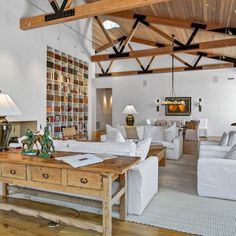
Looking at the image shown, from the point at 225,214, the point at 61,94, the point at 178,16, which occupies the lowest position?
the point at 225,214

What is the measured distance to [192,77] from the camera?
10.8 meters

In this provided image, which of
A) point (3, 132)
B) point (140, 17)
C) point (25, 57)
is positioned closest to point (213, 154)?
point (3, 132)

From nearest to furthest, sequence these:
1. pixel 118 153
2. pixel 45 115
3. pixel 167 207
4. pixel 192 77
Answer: pixel 118 153
pixel 167 207
pixel 45 115
pixel 192 77

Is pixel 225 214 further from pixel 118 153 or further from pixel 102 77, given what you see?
pixel 102 77

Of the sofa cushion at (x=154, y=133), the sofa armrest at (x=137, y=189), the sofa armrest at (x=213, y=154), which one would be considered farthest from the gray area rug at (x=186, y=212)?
the sofa cushion at (x=154, y=133)

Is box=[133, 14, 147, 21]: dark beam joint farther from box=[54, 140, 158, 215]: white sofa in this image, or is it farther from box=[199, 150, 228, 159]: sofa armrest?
box=[54, 140, 158, 215]: white sofa

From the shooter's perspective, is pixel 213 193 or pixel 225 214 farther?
pixel 213 193

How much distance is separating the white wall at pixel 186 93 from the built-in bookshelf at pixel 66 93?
4.44 meters

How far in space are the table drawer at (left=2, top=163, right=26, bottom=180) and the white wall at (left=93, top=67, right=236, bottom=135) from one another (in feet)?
31.9

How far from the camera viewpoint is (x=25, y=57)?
202 inches

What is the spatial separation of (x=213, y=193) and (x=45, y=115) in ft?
14.2

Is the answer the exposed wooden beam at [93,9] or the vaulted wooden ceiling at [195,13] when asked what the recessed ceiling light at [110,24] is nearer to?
the vaulted wooden ceiling at [195,13]

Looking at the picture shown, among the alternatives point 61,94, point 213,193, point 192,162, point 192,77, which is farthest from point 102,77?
point 213,193

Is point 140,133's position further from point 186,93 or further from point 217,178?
point 186,93
